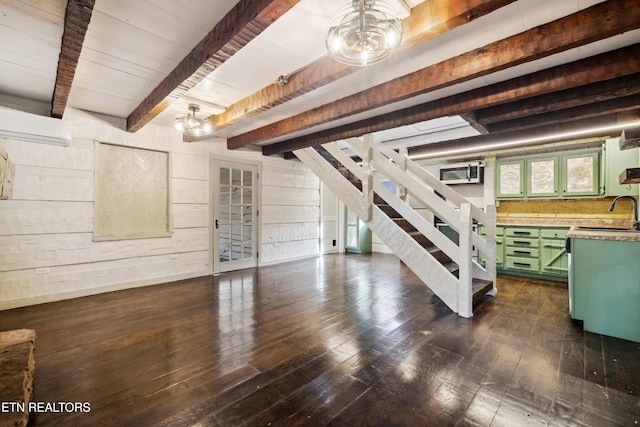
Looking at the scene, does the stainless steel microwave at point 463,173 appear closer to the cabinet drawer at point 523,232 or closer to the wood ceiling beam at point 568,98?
the cabinet drawer at point 523,232

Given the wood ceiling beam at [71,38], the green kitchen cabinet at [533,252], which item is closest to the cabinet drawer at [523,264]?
the green kitchen cabinet at [533,252]

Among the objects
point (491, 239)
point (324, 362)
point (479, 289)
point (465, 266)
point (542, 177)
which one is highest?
point (542, 177)

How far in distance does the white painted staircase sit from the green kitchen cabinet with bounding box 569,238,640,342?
3.07ft

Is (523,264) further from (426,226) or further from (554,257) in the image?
(426,226)

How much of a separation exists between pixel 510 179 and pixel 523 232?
1.08 m

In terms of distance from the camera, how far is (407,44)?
1800mm

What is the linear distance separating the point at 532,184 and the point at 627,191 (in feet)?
3.87

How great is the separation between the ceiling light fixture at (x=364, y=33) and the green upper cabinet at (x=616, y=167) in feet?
15.4

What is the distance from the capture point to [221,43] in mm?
1849

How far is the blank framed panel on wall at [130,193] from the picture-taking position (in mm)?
3906

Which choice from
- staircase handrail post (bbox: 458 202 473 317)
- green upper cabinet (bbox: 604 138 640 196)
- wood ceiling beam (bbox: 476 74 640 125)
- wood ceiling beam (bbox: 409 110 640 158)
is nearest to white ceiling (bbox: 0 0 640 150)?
wood ceiling beam (bbox: 476 74 640 125)

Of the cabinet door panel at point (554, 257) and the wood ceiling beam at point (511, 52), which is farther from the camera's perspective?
the cabinet door panel at point (554, 257)

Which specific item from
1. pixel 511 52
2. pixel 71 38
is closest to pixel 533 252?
pixel 511 52

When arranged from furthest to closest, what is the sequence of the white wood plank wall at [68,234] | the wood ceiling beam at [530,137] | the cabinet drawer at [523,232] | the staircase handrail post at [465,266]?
the cabinet drawer at [523,232], the wood ceiling beam at [530,137], the white wood plank wall at [68,234], the staircase handrail post at [465,266]
